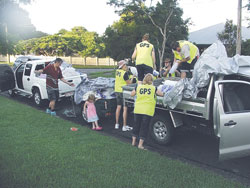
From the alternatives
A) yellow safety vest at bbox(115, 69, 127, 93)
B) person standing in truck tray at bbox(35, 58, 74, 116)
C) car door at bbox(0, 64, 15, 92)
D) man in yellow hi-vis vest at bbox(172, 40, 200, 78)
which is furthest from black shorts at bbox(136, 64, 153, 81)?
car door at bbox(0, 64, 15, 92)

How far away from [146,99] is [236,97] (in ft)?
5.74

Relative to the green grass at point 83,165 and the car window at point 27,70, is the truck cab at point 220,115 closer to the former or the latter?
the green grass at point 83,165

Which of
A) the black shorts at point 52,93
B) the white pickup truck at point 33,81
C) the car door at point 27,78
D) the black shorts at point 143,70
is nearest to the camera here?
the black shorts at point 143,70

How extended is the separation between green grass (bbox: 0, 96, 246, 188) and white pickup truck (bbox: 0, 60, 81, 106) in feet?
10.5

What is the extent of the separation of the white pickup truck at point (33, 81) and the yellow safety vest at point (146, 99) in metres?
4.79

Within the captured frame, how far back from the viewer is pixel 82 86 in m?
8.20

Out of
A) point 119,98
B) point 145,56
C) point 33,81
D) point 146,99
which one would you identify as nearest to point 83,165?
point 146,99

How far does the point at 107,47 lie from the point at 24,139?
25.7m

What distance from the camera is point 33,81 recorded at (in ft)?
32.4

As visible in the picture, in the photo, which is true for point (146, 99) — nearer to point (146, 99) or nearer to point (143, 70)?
point (146, 99)

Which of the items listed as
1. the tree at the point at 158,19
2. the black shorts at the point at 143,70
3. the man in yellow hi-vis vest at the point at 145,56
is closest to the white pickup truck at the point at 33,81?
the black shorts at the point at 143,70

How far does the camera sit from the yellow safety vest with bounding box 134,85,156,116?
17.3 feet

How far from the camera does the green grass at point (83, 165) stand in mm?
3895

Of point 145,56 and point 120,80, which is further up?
point 145,56
